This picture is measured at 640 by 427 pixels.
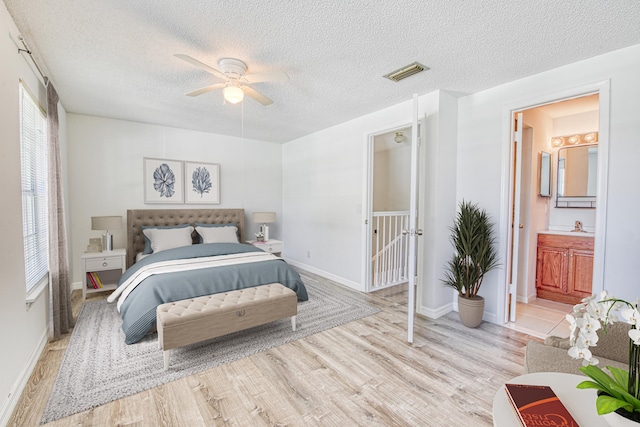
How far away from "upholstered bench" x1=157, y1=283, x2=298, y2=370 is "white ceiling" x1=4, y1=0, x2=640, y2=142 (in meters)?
2.13

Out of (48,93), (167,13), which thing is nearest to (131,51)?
(167,13)

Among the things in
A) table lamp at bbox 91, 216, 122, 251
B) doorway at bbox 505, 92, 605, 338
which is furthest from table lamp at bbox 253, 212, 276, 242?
doorway at bbox 505, 92, 605, 338

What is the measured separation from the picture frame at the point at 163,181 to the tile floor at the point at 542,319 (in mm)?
4940

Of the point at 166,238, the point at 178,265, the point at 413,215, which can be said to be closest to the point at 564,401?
the point at 413,215

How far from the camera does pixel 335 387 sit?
1.99m

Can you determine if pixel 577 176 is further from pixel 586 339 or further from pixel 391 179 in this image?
pixel 586 339

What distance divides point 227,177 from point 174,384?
3.75 meters

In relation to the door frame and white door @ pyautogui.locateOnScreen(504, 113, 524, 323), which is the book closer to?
the door frame

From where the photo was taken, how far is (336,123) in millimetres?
4402

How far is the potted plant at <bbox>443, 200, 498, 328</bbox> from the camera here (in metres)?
2.87

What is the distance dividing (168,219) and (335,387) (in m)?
3.76

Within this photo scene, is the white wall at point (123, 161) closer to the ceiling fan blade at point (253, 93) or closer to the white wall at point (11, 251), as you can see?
the white wall at point (11, 251)

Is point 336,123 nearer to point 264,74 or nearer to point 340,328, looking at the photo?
point 264,74

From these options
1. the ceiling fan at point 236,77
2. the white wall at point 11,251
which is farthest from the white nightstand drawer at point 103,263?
the ceiling fan at point 236,77
